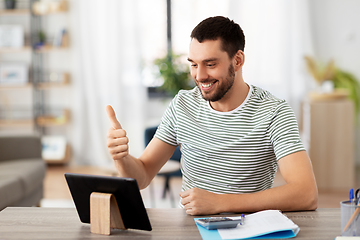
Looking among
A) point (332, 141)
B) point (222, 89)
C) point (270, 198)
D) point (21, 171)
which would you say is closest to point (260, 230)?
point (270, 198)

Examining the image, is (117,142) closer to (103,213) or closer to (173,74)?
(103,213)

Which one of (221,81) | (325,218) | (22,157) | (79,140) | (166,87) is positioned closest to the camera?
(325,218)

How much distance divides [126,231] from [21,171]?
192 cm

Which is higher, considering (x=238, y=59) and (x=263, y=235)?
(x=238, y=59)

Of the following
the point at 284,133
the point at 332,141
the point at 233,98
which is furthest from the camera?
the point at 332,141

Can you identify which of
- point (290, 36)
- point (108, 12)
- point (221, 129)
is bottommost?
point (221, 129)

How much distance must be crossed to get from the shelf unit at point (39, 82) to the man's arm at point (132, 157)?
3403 mm

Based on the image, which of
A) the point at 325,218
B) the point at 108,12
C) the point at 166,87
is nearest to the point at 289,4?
the point at 166,87

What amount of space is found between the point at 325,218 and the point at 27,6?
4619 millimetres

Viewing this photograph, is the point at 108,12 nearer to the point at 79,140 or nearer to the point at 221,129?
the point at 79,140

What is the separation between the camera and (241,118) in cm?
148

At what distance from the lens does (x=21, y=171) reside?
110 inches

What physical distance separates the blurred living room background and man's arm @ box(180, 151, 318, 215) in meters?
3.28

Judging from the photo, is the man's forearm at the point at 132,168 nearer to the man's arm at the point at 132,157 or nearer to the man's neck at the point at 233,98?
the man's arm at the point at 132,157
